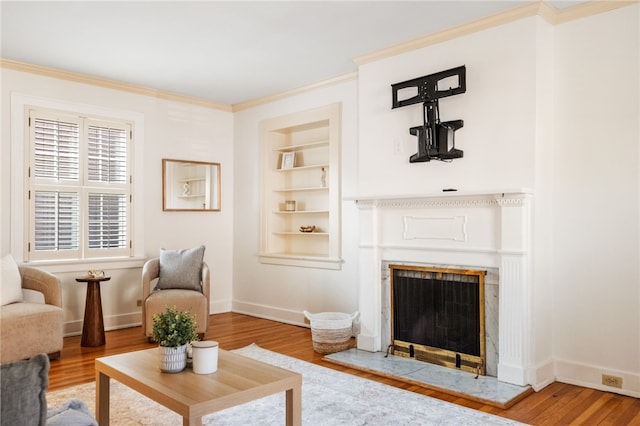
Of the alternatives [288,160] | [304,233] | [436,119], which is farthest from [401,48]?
[304,233]

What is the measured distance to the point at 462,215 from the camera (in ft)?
12.7

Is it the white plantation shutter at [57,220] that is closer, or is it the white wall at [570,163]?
the white wall at [570,163]

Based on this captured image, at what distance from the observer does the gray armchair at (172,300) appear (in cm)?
479

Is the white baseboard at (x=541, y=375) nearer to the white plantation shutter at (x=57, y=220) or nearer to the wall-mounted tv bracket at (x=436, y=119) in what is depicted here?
the wall-mounted tv bracket at (x=436, y=119)

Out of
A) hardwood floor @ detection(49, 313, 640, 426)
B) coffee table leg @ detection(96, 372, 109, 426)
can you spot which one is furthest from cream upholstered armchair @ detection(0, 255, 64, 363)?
coffee table leg @ detection(96, 372, 109, 426)

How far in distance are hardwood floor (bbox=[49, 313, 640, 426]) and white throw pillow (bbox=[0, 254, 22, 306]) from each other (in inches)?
25.4

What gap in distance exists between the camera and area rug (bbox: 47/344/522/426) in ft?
9.56

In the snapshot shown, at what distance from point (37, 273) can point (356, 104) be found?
3378 mm

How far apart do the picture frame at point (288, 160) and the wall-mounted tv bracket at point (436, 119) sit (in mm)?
2150

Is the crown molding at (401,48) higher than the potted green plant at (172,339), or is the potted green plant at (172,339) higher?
the crown molding at (401,48)

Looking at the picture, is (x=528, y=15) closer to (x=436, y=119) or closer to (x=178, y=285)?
(x=436, y=119)

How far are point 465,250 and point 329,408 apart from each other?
158 centimetres

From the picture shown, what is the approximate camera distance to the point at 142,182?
18.7 ft

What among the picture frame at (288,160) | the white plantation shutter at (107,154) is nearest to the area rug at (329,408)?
the white plantation shutter at (107,154)
